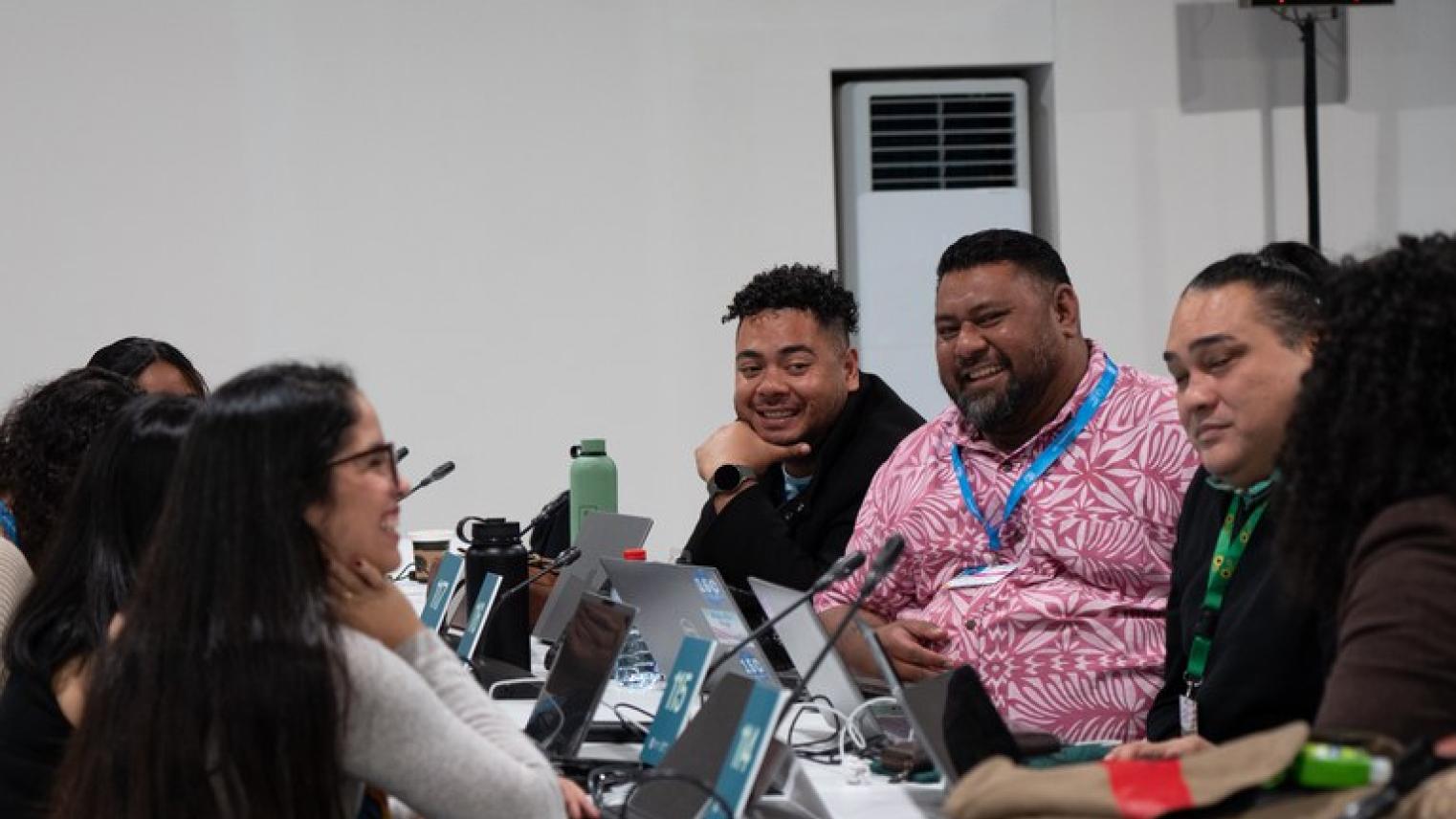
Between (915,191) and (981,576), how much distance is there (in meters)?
2.92

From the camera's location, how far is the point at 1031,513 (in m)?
2.53

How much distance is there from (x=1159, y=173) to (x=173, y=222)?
124 inches

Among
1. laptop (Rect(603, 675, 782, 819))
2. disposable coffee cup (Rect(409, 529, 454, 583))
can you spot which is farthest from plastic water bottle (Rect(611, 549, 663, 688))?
disposable coffee cup (Rect(409, 529, 454, 583))

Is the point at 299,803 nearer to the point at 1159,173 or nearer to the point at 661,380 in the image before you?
the point at 661,380

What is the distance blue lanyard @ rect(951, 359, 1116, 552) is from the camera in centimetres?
256

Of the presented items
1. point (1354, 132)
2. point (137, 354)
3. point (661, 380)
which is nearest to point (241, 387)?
point (137, 354)

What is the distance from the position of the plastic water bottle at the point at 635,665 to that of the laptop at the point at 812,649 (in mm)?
431

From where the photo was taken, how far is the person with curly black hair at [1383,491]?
117 cm

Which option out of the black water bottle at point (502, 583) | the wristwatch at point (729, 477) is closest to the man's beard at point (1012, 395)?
the wristwatch at point (729, 477)

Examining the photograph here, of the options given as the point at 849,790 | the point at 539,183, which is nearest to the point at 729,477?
the point at 849,790

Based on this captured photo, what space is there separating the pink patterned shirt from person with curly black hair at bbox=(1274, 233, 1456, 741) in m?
1.02

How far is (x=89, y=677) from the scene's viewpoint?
5.30ft

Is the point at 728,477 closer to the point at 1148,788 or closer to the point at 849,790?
the point at 849,790

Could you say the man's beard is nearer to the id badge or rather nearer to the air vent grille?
the id badge
